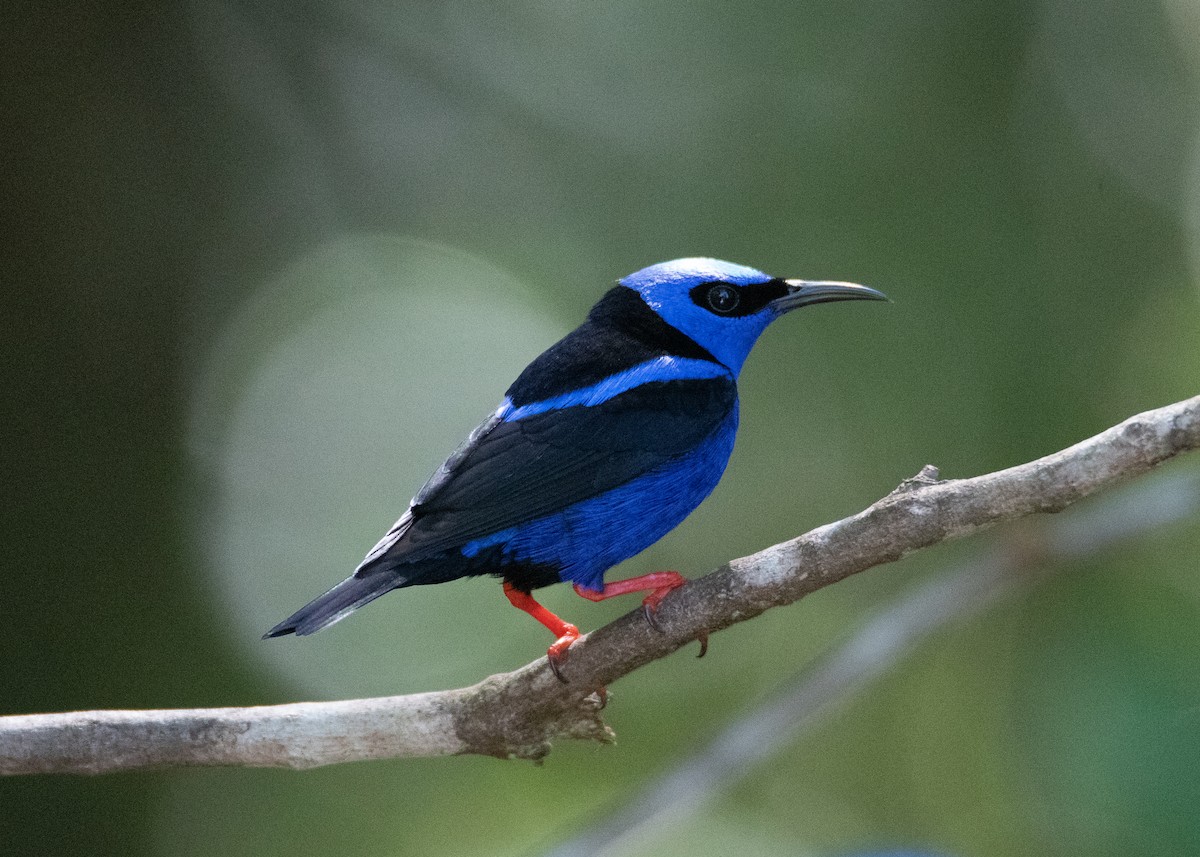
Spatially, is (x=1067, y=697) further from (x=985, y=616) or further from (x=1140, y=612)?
(x=985, y=616)

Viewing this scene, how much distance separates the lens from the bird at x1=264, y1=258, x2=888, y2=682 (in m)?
3.84

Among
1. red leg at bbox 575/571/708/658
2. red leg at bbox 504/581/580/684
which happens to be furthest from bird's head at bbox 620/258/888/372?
red leg at bbox 504/581/580/684

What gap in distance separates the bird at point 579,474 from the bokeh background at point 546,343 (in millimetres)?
1739

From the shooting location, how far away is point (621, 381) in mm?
4219

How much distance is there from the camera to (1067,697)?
5.52 meters

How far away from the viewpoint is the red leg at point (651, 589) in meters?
3.53

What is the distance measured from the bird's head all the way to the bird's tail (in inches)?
56.7

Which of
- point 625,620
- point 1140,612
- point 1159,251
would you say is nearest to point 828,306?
point 1159,251

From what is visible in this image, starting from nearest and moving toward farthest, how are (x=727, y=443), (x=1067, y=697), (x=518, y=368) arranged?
(x=727, y=443) → (x=1067, y=697) → (x=518, y=368)

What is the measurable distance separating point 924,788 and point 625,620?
3.71 metres

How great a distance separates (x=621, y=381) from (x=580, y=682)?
108 centimetres

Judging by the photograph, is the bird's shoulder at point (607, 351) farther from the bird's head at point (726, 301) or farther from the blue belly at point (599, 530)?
the blue belly at point (599, 530)

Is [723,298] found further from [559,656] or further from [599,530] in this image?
[559,656]

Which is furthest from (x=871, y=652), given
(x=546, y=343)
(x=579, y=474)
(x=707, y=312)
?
(x=546, y=343)
